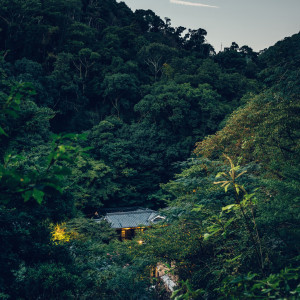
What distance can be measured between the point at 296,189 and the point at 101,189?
15265 mm

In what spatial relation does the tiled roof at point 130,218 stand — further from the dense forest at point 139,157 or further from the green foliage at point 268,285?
the green foliage at point 268,285

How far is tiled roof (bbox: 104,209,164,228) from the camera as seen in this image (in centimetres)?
1750

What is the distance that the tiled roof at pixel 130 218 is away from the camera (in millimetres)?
17500

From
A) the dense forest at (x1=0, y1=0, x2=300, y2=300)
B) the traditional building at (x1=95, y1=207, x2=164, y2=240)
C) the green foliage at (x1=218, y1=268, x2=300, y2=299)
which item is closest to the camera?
the green foliage at (x1=218, y1=268, x2=300, y2=299)

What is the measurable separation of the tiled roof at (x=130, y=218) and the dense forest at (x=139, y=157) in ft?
5.48

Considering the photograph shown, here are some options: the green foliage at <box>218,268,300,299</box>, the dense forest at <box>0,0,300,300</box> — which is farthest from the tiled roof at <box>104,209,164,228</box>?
the green foliage at <box>218,268,300,299</box>

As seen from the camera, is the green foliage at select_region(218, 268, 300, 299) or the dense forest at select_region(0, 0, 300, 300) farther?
the dense forest at select_region(0, 0, 300, 300)

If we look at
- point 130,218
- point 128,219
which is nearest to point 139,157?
point 130,218

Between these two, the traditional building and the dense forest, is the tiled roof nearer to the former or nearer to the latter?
the traditional building

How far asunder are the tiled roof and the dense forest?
167cm

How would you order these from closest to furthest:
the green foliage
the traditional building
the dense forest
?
the green foliage
the dense forest
the traditional building

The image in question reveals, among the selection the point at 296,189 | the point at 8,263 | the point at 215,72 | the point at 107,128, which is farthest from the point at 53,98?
the point at 296,189

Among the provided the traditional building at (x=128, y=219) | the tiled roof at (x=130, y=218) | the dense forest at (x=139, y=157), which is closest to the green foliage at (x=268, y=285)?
the dense forest at (x=139, y=157)

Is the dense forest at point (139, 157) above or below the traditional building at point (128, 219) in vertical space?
above
